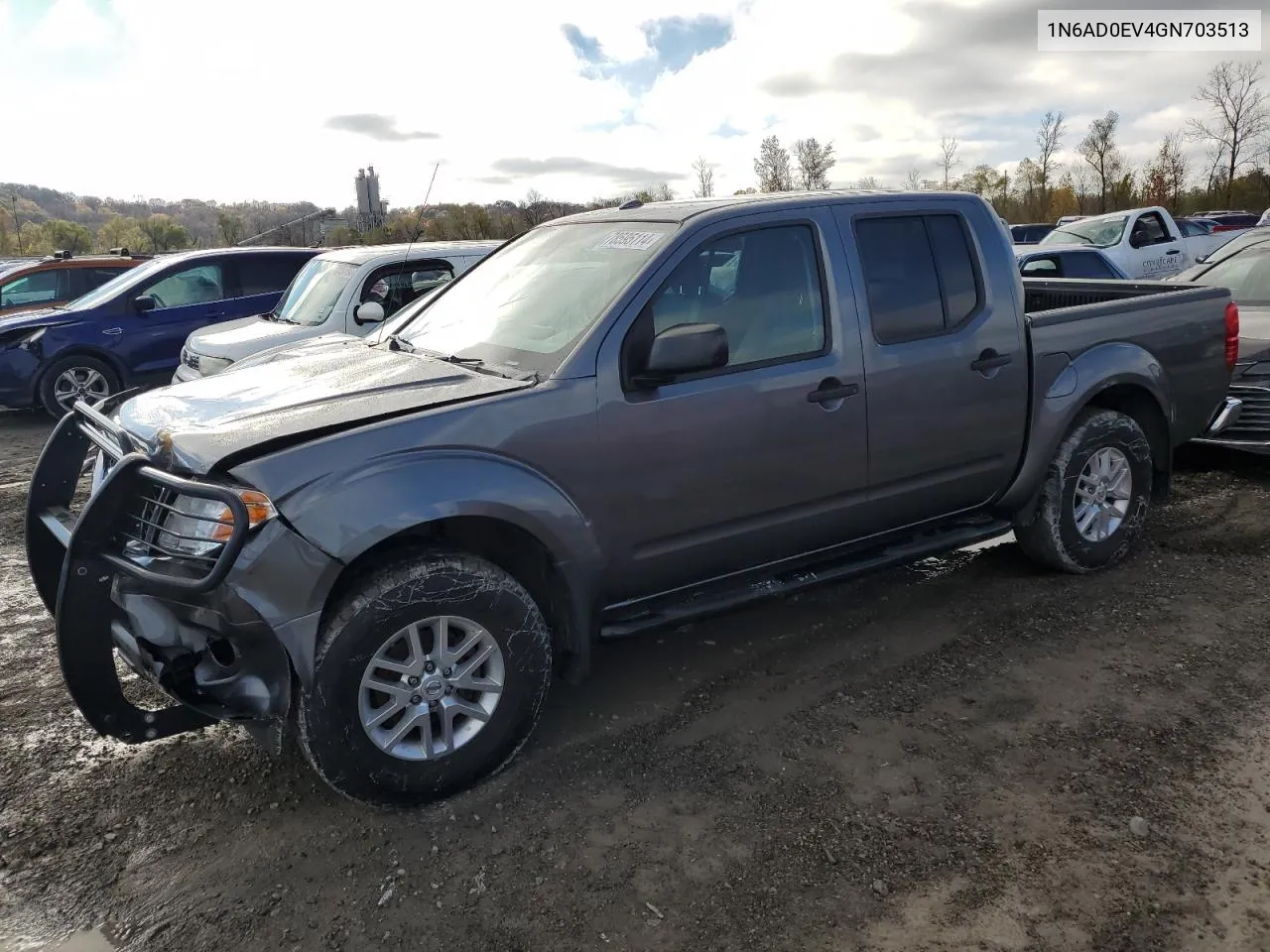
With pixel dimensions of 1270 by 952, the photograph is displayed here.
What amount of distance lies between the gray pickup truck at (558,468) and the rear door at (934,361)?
14mm

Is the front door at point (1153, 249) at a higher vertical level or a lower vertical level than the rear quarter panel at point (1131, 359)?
higher

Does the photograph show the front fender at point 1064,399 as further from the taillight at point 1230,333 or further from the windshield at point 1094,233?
the windshield at point 1094,233

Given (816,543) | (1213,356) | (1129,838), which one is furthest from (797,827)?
(1213,356)

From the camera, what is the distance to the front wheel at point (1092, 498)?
4.68 meters

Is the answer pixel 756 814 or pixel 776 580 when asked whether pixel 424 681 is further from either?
pixel 776 580

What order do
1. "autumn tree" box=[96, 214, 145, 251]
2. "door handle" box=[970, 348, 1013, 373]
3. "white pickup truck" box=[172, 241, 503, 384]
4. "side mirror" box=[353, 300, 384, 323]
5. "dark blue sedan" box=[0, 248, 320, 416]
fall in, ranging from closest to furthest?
"door handle" box=[970, 348, 1013, 373]
"side mirror" box=[353, 300, 384, 323]
"white pickup truck" box=[172, 241, 503, 384]
"dark blue sedan" box=[0, 248, 320, 416]
"autumn tree" box=[96, 214, 145, 251]

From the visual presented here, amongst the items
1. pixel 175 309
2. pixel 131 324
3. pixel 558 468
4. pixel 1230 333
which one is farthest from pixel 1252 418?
pixel 131 324

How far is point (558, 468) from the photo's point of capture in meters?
3.27

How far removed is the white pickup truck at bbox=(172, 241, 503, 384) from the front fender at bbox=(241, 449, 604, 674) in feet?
16.2

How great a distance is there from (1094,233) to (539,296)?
13.3m

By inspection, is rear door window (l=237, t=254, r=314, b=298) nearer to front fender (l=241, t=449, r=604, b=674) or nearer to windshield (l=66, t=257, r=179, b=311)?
windshield (l=66, t=257, r=179, b=311)

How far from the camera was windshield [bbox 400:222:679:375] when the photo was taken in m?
3.55

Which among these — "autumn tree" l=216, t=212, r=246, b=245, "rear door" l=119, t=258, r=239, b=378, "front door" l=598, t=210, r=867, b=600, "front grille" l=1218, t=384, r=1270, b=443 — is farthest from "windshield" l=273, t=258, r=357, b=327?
"autumn tree" l=216, t=212, r=246, b=245

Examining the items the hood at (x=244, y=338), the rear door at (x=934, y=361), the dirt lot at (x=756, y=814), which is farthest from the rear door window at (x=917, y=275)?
the hood at (x=244, y=338)
